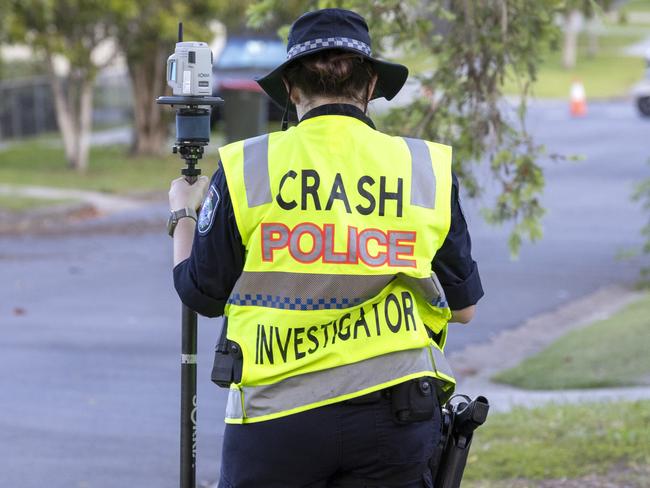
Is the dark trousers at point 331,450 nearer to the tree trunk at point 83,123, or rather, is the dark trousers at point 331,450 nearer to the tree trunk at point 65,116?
the tree trunk at point 83,123

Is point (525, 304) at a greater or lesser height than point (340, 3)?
lesser

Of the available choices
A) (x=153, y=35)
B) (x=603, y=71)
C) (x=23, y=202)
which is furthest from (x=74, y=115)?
(x=603, y=71)

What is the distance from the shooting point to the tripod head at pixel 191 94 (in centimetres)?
352

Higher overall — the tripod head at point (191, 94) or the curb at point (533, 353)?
the tripod head at point (191, 94)

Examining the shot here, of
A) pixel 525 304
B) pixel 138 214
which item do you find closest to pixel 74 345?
pixel 525 304

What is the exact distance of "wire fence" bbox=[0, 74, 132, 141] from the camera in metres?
26.2

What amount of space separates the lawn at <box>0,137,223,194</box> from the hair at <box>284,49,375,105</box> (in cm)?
1601

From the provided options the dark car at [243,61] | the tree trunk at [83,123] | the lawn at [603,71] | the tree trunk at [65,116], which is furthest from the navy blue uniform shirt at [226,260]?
the lawn at [603,71]

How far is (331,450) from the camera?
287cm

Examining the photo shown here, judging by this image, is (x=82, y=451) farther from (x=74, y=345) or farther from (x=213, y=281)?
(x=213, y=281)

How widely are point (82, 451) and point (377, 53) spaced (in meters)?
2.61

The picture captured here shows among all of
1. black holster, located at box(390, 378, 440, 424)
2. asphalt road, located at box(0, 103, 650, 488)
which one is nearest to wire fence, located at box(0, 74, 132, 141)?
asphalt road, located at box(0, 103, 650, 488)

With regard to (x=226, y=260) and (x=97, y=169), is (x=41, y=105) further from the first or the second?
(x=226, y=260)

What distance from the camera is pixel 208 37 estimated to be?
2162 cm
